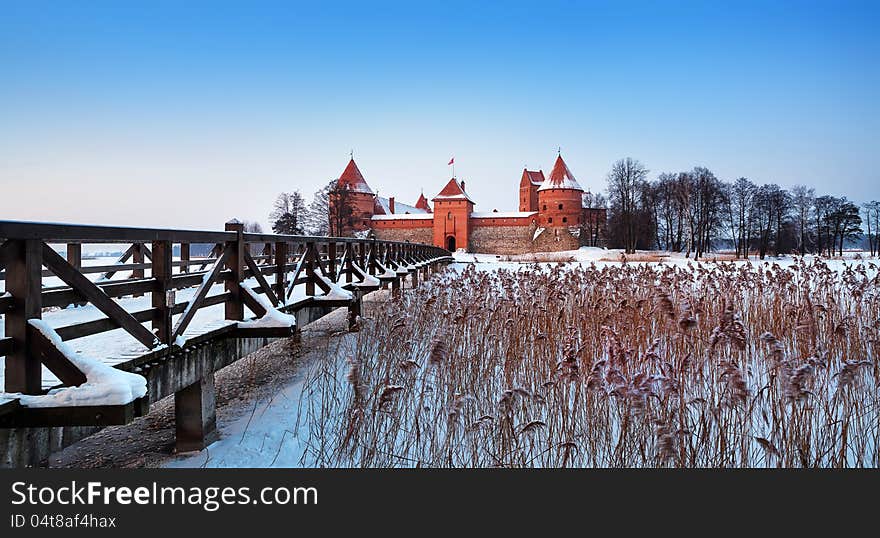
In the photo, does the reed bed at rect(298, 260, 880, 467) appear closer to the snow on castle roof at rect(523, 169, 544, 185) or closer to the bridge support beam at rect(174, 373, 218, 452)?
the bridge support beam at rect(174, 373, 218, 452)

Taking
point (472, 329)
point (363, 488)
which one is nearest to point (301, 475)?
point (363, 488)

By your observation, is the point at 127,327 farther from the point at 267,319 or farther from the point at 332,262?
the point at 332,262

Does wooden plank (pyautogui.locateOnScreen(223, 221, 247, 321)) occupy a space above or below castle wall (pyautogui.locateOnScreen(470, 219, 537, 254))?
below

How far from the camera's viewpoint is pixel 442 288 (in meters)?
9.15

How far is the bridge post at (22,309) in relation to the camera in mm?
2600

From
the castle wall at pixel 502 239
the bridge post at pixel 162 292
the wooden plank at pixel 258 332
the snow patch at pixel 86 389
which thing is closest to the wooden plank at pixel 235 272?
the wooden plank at pixel 258 332

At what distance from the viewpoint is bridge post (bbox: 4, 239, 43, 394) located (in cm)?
260

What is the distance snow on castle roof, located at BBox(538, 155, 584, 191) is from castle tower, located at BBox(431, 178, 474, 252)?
9019mm

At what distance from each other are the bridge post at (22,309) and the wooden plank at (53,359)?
24 millimetres

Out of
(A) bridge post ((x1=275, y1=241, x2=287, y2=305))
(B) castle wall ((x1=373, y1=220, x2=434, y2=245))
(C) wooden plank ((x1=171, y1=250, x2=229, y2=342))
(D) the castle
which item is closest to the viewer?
(C) wooden plank ((x1=171, y1=250, x2=229, y2=342))

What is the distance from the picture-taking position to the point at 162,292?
12.6ft

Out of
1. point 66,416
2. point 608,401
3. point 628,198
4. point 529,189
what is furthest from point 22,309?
point 529,189

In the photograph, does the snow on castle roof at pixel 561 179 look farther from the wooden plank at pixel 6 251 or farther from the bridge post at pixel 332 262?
the wooden plank at pixel 6 251

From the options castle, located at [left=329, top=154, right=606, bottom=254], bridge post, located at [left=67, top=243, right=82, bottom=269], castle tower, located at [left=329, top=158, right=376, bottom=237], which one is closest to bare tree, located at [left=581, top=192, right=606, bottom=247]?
castle, located at [left=329, top=154, right=606, bottom=254]
